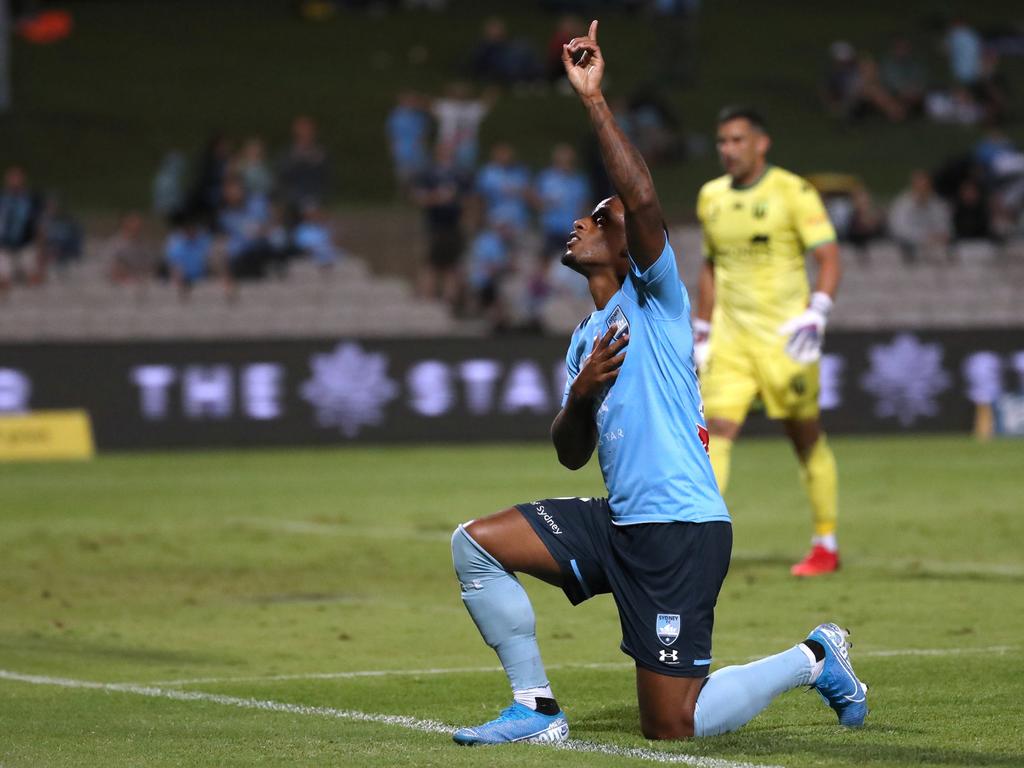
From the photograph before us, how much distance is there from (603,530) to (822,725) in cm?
107

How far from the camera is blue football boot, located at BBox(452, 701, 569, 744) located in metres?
6.03

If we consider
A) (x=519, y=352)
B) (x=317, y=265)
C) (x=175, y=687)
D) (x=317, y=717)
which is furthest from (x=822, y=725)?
(x=317, y=265)

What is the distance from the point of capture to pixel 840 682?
6199 millimetres

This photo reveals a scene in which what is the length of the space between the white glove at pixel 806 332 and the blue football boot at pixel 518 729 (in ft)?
16.3

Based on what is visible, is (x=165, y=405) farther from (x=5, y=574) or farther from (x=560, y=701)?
(x=560, y=701)

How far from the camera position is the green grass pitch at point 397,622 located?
6.14m

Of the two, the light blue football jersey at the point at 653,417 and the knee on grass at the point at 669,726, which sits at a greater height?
the light blue football jersey at the point at 653,417

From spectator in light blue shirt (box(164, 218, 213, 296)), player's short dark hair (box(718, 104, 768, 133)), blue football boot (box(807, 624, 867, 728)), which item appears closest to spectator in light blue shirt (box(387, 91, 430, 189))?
spectator in light blue shirt (box(164, 218, 213, 296))

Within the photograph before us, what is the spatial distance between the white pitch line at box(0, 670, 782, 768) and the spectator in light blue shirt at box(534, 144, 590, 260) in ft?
56.0

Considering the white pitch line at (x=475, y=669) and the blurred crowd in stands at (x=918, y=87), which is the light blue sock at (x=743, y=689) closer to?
the white pitch line at (x=475, y=669)

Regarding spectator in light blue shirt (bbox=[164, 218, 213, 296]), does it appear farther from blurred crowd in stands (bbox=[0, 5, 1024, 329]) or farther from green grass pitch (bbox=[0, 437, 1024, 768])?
green grass pitch (bbox=[0, 437, 1024, 768])

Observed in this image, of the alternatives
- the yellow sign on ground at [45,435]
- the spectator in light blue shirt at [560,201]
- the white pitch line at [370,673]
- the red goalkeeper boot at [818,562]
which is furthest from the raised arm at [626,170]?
the spectator in light blue shirt at [560,201]

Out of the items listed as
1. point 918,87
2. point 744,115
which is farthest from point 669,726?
point 918,87

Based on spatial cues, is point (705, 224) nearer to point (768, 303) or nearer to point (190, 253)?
point (768, 303)
